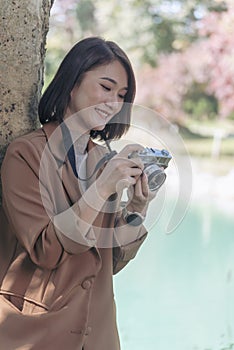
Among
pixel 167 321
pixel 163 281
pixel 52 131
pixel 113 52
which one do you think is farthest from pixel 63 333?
pixel 163 281

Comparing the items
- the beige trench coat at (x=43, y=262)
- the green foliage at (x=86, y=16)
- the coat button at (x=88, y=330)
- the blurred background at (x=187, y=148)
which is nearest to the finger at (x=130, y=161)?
the beige trench coat at (x=43, y=262)

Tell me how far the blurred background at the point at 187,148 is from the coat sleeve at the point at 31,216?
0.94 ft

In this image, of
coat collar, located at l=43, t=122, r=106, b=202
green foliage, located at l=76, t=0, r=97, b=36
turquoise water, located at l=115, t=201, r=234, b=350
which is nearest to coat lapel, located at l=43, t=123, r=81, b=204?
coat collar, located at l=43, t=122, r=106, b=202

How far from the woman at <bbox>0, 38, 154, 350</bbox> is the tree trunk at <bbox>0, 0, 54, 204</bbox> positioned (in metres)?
0.15

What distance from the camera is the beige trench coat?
4.14 ft

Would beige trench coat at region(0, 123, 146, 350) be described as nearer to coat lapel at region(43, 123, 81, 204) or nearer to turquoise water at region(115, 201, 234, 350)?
coat lapel at region(43, 123, 81, 204)

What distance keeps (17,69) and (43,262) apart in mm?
482

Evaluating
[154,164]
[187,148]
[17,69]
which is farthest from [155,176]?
[187,148]

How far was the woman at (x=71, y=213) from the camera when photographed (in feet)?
4.12

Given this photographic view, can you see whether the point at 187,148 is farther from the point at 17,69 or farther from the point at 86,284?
the point at 86,284

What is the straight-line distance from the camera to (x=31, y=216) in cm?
126

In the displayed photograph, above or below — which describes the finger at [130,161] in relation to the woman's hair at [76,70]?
below

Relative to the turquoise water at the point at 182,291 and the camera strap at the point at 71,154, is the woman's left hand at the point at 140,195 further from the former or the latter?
the turquoise water at the point at 182,291

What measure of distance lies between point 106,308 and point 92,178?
25cm
